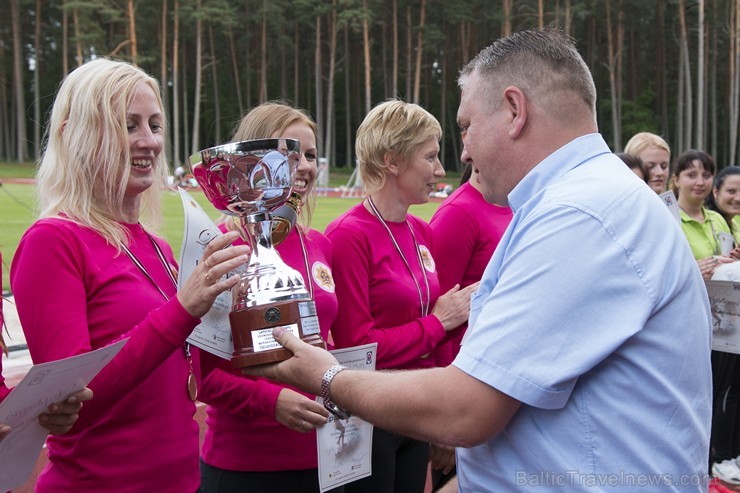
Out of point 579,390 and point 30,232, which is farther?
point 30,232

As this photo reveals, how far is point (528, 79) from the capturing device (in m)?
1.82

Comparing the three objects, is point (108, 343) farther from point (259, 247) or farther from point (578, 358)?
point (578, 358)

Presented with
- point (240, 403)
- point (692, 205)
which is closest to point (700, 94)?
point (692, 205)

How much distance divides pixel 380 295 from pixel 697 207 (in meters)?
3.88

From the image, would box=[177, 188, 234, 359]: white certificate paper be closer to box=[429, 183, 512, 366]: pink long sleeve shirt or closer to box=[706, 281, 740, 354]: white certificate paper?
box=[429, 183, 512, 366]: pink long sleeve shirt

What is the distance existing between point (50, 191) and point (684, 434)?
2063 millimetres

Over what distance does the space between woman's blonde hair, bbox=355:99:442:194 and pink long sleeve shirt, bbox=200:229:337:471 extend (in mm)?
935

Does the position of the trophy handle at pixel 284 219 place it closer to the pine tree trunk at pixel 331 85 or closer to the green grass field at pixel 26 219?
the green grass field at pixel 26 219

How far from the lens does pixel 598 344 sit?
1.53 m

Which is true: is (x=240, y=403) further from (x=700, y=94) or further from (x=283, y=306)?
(x=700, y=94)

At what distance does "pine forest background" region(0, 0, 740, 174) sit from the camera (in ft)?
141

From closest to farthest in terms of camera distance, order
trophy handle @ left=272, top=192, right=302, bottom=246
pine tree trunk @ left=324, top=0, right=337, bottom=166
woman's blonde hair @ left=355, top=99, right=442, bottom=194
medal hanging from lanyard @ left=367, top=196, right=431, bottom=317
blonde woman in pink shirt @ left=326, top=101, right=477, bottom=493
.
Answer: trophy handle @ left=272, top=192, right=302, bottom=246 → blonde woman in pink shirt @ left=326, top=101, right=477, bottom=493 → medal hanging from lanyard @ left=367, top=196, right=431, bottom=317 → woman's blonde hair @ left=355, top=99, right=442, bottom=194 → pine tree trunk @ left=324, top=0, right=337, bottom=166

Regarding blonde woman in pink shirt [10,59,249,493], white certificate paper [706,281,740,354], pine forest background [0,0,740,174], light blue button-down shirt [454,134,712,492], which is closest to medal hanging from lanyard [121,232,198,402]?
blonde woman in pink shirt [10,59,249,493]

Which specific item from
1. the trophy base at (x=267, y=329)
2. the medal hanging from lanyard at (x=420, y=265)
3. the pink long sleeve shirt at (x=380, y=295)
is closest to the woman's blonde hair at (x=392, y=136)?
the medal hanging from lanyard at (x=420, y=265)
